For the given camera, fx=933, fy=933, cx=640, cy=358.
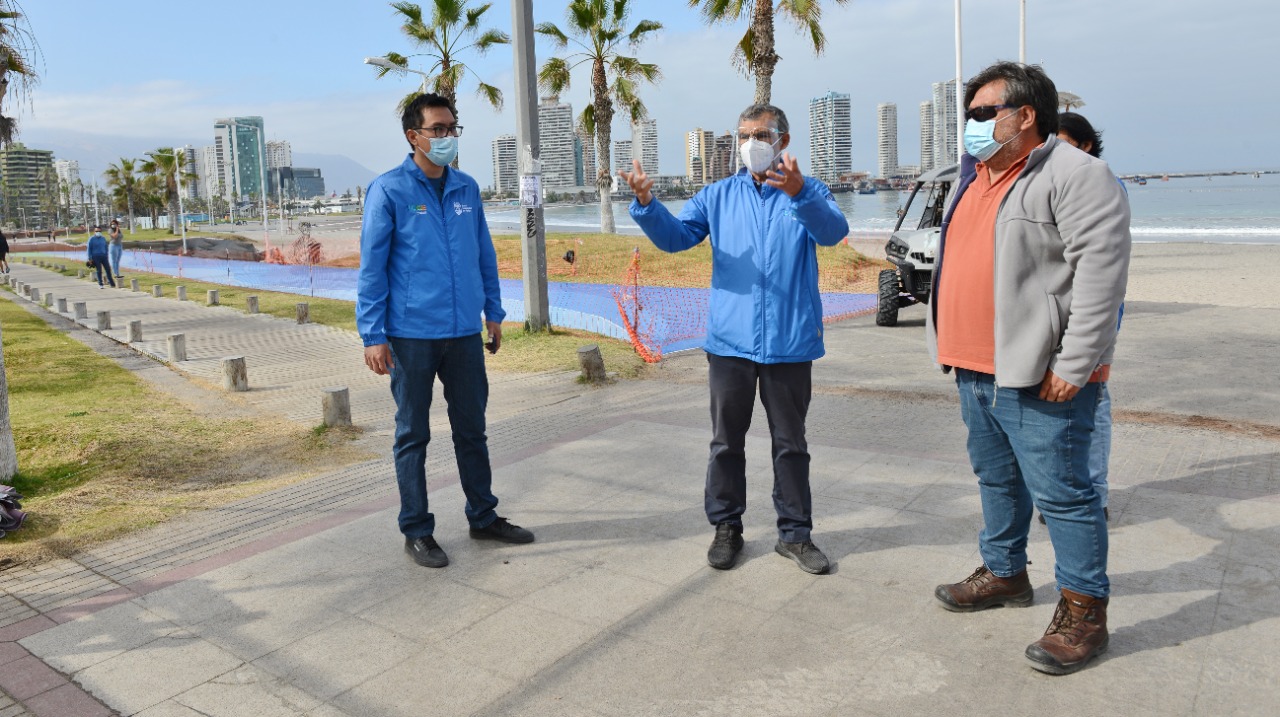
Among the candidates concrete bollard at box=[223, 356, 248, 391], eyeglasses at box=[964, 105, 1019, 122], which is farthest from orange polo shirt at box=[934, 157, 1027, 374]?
concrete bollard at box=[223, 356, 248, 391]

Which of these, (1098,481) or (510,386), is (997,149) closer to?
(1098,481)

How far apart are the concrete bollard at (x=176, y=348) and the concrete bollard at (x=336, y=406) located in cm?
614

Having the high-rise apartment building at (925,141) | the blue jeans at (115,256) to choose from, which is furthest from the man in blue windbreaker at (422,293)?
the high-rise apartment building at (925,141)

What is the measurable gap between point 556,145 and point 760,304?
43.7 feet

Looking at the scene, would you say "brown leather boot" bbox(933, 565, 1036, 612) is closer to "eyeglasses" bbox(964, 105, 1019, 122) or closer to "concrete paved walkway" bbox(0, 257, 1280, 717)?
"concrete paved walkway" bbox(0, 257, 1280, 717)

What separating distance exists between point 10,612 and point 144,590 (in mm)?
485

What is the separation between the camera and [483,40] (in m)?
28.7

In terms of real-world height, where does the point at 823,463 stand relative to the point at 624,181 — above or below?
below

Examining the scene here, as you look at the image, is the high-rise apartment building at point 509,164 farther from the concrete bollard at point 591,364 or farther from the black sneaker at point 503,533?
the black sneaker at point 503,533

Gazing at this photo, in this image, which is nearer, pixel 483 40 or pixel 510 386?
pixel 510 386

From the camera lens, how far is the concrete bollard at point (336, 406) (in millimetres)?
7125

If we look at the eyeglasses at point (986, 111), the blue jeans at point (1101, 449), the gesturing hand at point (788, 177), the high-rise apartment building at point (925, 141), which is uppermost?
the high-rise apartment building at point (925, 141)

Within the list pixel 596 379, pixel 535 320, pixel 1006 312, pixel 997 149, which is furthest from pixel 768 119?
pixel 535 320

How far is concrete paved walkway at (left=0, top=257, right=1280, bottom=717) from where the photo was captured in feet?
9.80
